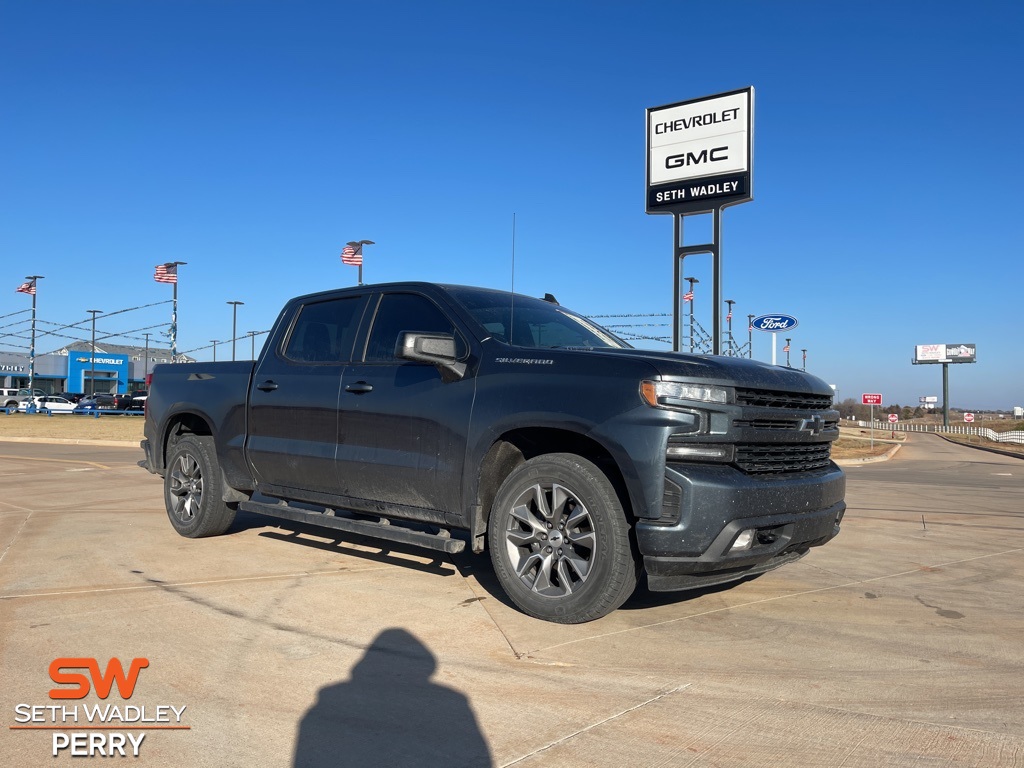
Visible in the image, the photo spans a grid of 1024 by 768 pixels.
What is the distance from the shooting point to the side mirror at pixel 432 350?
471 centimetres

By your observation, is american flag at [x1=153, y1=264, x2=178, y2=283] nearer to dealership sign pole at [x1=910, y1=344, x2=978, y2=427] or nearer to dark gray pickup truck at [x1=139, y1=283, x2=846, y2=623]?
dark gray pickup truck at [x1=139, y1=283, x2=846, y2=623]

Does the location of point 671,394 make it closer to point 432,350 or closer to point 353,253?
point 432,350

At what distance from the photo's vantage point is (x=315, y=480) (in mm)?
5723

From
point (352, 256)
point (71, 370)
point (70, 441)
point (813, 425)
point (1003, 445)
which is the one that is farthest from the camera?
point (71, 370)

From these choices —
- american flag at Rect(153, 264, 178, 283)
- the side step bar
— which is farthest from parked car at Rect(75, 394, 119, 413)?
the side step bar

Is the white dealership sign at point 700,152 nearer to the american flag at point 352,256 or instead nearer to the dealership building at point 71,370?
the american flag at point 352,256

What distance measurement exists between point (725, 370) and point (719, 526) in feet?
2.65

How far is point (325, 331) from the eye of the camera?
6059 mm

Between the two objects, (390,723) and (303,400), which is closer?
(390,723)

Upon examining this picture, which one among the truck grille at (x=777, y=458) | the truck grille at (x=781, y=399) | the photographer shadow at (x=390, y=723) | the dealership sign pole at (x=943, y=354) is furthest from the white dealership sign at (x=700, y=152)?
the dealership sign pole at (x=943, y=354)

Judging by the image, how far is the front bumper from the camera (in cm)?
391

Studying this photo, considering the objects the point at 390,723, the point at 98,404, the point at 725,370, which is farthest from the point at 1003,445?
the point at 98,404

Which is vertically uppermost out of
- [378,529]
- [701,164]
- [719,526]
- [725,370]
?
[701,164]

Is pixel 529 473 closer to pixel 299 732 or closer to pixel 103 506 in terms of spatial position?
pixel 299 732
